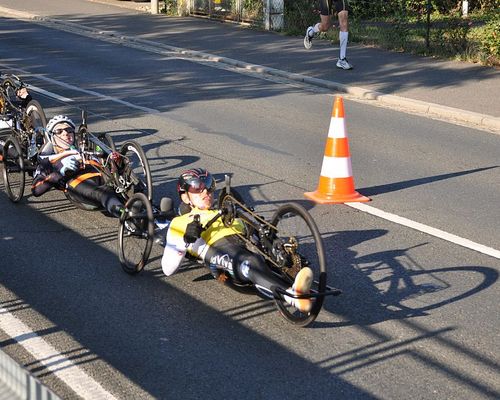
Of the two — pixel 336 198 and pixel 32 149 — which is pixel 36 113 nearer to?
pixel 32 149

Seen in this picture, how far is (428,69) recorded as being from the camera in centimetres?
1770

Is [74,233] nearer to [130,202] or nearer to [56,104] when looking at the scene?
[130,202]

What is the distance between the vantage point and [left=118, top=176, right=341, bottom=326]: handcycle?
6.27 meters

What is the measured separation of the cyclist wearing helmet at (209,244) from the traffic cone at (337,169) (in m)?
2.50

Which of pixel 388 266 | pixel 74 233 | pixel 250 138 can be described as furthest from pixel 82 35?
pixel 388 266

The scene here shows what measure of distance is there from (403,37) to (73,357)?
50.1 feet

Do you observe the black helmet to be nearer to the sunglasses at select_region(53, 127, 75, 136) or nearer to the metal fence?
the sunglasses at select_region(53, 127, 75, 136)

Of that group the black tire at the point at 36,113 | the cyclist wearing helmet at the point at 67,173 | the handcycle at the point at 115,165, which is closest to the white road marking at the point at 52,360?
the cyclist wearing helmet at the point at 67,173

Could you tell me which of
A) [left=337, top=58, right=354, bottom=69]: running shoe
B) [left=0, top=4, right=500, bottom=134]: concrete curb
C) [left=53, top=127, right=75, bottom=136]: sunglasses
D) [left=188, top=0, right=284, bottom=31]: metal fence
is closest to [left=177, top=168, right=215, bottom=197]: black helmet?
[left=53, top=127, right=75, bottom=136]: sunglasses

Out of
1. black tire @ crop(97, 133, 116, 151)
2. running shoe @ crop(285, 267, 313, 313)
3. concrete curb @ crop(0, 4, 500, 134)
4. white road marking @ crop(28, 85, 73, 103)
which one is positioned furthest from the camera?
white road marking @ crop(28, 85, 73, 103)

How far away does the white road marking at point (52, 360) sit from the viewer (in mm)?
5449

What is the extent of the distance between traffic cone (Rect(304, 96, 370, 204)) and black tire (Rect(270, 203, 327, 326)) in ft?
7.42

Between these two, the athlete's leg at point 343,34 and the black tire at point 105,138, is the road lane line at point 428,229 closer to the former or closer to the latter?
the black tire at point 105,138

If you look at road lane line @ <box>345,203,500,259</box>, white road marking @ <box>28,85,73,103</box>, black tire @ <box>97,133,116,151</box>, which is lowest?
road lane line @ <box>345,203,500,259</box>
